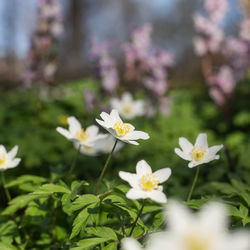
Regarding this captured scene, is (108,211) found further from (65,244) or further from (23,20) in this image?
(23,20)

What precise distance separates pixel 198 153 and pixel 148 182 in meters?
0.44

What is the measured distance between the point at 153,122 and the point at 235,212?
131 inches

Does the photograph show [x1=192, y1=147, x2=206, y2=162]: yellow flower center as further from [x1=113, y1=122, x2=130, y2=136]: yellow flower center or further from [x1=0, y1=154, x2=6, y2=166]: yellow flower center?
[x1=0, y1=154, x2=6, y2=166]: yellow flower center

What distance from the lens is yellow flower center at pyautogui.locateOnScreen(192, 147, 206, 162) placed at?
1.65 m

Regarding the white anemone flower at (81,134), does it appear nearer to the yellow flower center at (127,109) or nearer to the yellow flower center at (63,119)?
the yellow flower center at (127,109)

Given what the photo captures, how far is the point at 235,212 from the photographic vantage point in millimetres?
1580

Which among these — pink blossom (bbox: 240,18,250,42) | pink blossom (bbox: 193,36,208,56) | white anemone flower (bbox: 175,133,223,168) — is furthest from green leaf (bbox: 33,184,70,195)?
pink blossom (bbox: 240,18,250,42)

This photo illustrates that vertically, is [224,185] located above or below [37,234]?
above

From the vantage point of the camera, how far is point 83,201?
4.73ft

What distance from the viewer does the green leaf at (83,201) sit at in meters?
1.42

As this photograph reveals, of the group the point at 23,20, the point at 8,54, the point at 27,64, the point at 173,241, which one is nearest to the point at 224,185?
the point at 173,241

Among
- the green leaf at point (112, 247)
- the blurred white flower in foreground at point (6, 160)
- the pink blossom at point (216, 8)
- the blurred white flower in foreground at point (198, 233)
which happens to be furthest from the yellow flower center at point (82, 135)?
the pink blossom at point (216, 8)

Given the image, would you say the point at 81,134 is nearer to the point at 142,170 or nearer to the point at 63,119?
the point at 142,170

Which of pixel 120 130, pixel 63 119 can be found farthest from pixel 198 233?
pixel 63 119
